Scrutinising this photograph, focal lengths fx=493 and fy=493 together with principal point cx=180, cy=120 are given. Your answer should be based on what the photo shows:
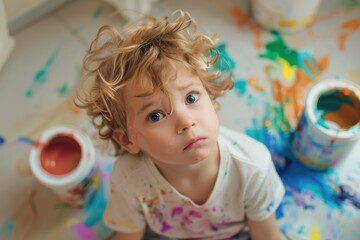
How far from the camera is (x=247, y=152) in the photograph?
2.96ft

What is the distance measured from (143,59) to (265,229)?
1.48ft

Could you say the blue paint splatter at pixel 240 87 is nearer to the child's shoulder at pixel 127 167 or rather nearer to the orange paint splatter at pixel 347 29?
the orange paint splatter at pixel 347 29

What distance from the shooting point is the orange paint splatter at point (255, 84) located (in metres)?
1.29

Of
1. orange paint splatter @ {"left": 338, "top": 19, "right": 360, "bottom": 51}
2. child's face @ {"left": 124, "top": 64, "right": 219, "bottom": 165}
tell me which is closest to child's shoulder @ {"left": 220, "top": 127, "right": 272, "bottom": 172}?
child's face @ {"left": 124, "top": 64, "right": 219, "bottom": 165}

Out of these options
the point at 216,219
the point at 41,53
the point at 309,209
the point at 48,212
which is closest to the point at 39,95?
the point at 41,53

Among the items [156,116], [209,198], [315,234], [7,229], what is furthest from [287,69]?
[7,229]

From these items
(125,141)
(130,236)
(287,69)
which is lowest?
(287,69)

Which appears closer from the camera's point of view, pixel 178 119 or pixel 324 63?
pixel 178 119

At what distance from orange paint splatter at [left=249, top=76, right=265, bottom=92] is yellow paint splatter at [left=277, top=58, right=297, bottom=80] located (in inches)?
2.8

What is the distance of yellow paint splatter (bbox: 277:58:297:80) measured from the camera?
130 cm

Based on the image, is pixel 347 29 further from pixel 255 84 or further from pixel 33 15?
pixel 33 15

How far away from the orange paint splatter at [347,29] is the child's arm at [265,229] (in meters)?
0.59

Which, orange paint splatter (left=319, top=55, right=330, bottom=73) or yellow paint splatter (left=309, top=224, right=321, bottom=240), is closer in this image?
A: yellow paint splatter (left=309, top=224, right=321, bottom=240)

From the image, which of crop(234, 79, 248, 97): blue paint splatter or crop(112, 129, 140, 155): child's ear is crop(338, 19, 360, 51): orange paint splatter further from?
crop(112, 129, 140, 155): child's ear
